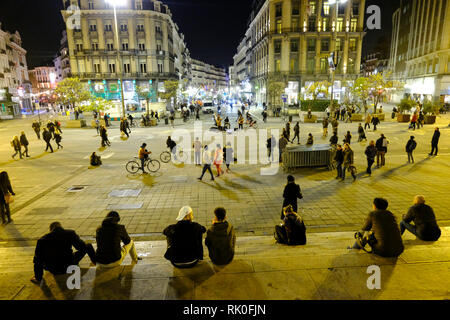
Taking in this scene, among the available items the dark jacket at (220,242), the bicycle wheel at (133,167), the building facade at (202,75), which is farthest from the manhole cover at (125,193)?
the building facade at (202,75)

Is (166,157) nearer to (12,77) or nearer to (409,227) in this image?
(409,227)

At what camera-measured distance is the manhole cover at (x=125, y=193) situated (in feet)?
33.9

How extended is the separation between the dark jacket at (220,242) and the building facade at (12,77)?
6179cm

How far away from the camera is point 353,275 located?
4344 millimetres

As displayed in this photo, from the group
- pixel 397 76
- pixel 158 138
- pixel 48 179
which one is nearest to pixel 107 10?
pixel 158 138

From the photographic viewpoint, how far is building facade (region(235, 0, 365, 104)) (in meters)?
55.3

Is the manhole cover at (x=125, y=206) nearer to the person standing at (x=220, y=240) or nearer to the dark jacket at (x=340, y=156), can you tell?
the person standing at (x=220, y=240)

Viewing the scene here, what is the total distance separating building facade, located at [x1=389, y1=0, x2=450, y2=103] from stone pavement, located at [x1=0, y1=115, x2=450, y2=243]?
48.1m

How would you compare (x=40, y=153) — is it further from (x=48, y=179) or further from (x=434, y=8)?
(x=434, y=8)

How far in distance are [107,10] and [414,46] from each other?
65196mm

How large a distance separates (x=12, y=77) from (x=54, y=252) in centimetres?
7881

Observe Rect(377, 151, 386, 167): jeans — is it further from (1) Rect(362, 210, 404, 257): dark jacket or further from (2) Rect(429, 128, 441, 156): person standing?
(1) Rect(362, 210, 404, 257): dark jacket

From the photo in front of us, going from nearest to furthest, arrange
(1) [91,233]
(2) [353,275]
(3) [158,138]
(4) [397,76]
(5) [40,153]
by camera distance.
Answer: (2) [353,275]
(1) [91,233]
(5) [40,153]
(3) [158,138]
(4) [397,76]

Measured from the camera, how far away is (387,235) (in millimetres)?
4781
